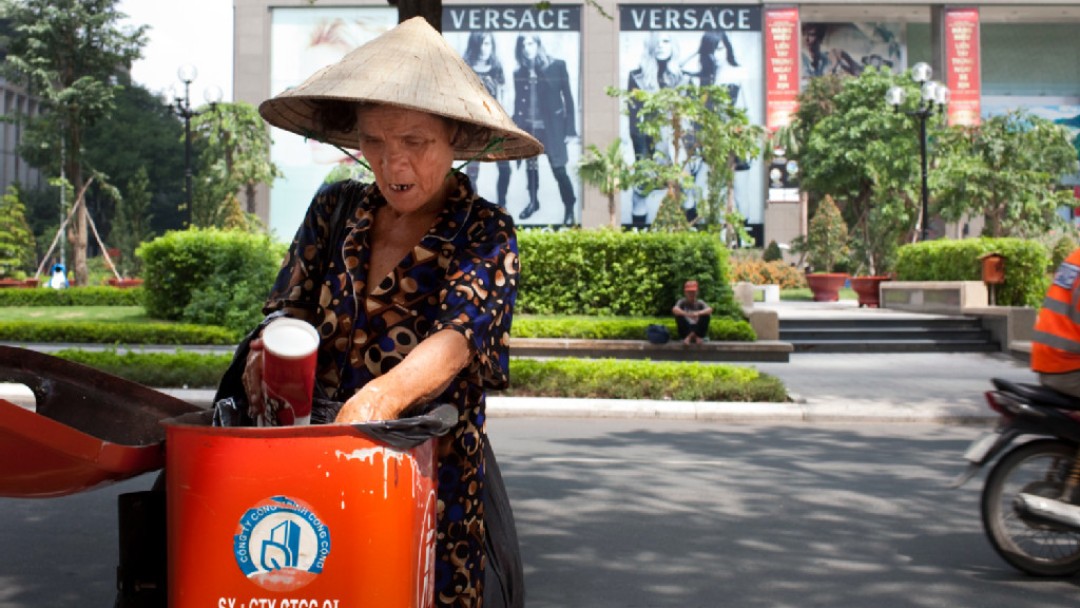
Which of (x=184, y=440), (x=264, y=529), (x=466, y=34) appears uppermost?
(x=466, y=34)

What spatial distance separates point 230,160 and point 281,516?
42.1 metres

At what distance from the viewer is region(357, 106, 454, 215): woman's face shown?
2299mm

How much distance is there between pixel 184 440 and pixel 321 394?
1.90 feet

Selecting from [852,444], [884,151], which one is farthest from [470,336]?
[884,151]

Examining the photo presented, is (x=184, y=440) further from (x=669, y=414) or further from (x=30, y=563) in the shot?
(x=669, y=414)

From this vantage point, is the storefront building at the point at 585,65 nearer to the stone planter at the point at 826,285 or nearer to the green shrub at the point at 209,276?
the stone planter at the point at 826,285

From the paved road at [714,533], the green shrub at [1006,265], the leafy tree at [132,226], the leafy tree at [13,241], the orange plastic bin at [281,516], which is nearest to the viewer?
the orange plastic bin at [281,516]

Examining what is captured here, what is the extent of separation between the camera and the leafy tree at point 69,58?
4059 centimetres

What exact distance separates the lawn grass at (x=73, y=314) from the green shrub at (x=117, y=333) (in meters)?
1.49

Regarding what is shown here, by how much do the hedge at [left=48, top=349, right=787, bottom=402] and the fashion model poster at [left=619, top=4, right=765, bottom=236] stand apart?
40979 millimetres

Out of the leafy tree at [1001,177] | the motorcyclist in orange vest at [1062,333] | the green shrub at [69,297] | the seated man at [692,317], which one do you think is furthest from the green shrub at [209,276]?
the leafy tree at [1001,177]

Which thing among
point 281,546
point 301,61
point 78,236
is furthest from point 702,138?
point 301,61

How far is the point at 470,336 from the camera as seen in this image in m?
2.17

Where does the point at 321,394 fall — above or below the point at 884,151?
below
